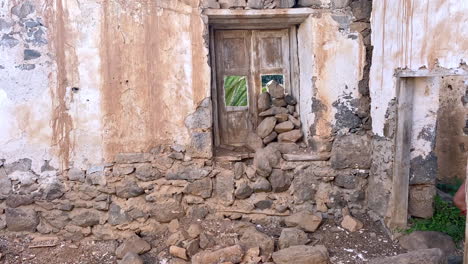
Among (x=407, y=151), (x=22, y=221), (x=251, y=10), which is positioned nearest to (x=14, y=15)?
(x=22, y=221)

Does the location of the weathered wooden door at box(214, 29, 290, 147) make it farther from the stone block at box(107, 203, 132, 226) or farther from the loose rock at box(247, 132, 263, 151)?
the stone block at box(107, 203, 132, 226)

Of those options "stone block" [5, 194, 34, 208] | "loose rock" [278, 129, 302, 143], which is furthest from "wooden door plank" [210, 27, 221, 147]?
"stone block" [5, 194, 34, 208]

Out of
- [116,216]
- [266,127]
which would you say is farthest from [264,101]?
[116,216]

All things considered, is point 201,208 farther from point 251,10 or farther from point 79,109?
point 251,10

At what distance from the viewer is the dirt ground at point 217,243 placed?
3.79m

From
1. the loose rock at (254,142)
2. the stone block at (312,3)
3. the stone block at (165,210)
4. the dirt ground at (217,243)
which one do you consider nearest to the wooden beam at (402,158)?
the dirt ground at (217,243)

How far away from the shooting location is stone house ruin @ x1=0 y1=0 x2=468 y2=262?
3.87 metres

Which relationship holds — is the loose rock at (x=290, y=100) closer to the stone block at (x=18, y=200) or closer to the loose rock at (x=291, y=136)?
the loose rock at (x=291, y=136)

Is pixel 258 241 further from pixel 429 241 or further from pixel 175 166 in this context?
pixel 429 241

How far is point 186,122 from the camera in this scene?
409cm

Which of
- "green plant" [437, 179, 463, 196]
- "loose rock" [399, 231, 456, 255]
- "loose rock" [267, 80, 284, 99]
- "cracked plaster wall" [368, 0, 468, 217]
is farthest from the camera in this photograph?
"green plant" [437, 179, 463, 196]

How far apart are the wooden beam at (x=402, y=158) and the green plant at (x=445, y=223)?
0.46 ft

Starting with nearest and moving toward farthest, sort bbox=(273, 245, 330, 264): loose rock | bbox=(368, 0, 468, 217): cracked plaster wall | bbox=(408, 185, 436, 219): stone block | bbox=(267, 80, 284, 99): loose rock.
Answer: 1. bbox=(368, 0, 468, 217): cracked plaster wall
2. bbox=(273, 245, 330, 264): loose rock
3. bbox=(408, 185, 436, 219): stone block
4. bbox=(267, 80, 284, 99): loose rock

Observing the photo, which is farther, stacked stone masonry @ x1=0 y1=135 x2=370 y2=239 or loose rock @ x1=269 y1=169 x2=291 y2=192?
loose rock @ x1=269 y1=169 x2=291 y2=192
